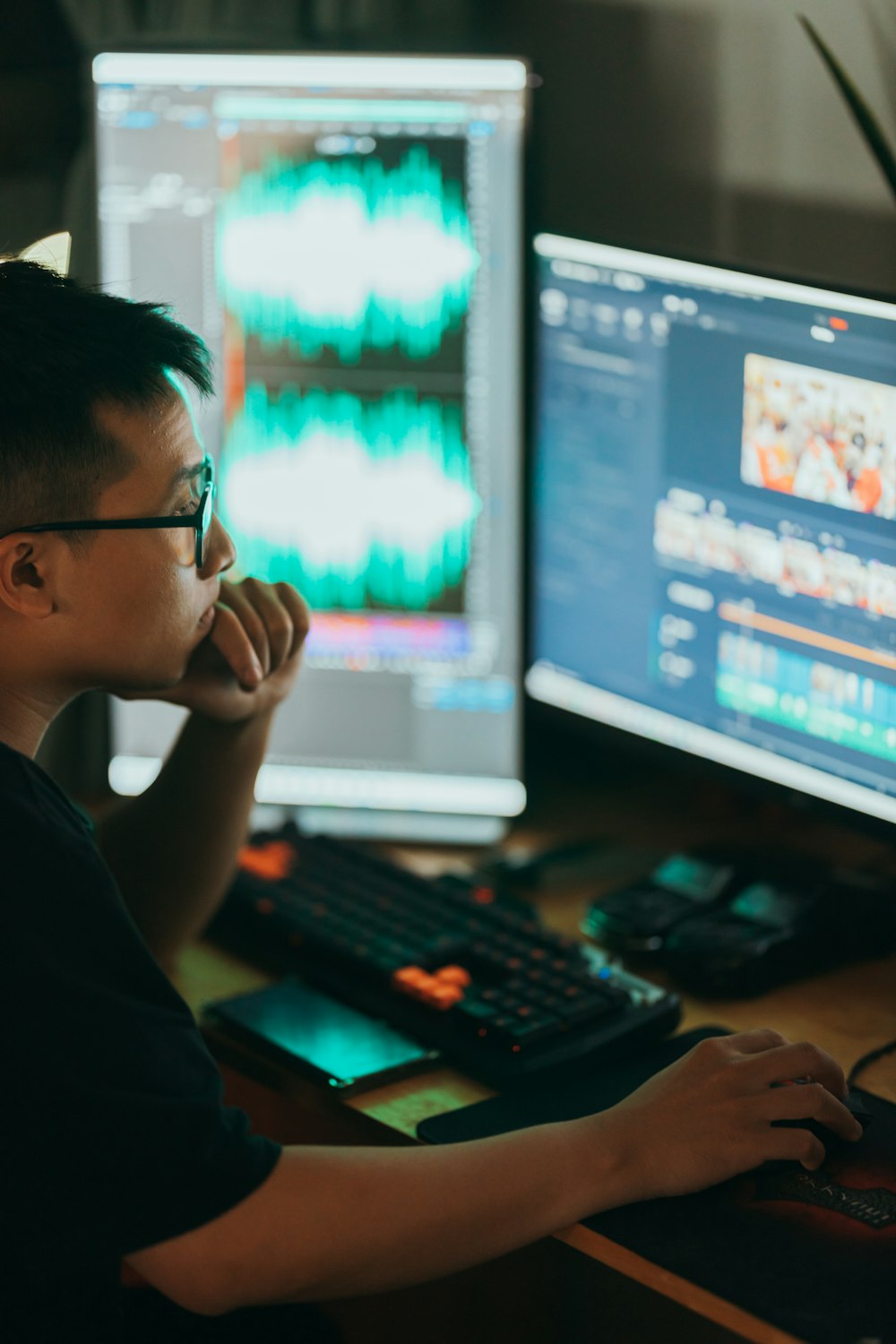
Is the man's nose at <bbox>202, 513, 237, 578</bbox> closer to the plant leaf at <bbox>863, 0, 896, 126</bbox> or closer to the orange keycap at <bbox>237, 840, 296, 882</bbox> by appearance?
the orange keycap at <bbox>237, 840, 296, 882</bbox>

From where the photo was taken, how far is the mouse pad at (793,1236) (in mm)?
888

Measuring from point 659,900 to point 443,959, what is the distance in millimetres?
231

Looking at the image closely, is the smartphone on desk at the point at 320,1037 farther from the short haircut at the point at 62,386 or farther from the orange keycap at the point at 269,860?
the short haircut at the point at 62,386

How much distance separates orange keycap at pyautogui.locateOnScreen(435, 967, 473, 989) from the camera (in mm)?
1237

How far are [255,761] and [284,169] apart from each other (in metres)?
0.57

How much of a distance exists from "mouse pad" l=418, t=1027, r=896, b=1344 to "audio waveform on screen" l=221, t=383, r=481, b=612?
652 millimetres

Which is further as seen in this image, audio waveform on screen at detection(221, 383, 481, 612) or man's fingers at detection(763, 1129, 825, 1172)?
audio waveform on screen at detection(221, 383, 481, 612)

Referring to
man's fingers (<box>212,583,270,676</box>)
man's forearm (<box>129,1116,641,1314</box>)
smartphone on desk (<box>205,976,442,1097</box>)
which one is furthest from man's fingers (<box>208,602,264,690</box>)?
man's forearm (<box>129,1116,641,1314</box>)

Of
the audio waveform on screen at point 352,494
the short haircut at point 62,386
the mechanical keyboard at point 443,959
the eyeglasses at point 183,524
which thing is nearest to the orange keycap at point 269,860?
the mechanical keyboard at point 443,959

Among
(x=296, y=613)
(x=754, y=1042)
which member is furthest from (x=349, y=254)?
(x=754, y=1042)

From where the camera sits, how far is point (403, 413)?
156cm

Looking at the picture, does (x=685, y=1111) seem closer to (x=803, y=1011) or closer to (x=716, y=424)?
(x=803, y=1011)

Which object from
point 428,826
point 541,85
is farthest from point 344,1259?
point 541,85

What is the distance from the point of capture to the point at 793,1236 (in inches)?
37.3
